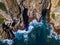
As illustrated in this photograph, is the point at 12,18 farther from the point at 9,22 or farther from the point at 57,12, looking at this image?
the point at 57,12

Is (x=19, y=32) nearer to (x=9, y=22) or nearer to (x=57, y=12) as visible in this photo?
(x=9, y=22)

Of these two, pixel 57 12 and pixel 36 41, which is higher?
pixel 57 12

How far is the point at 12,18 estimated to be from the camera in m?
110

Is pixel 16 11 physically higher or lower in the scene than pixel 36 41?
higher

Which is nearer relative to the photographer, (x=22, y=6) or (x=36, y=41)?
(x=36, y=41)

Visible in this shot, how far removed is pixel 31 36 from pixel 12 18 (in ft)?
Result: 24.4

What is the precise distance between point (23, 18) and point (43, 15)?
699cm

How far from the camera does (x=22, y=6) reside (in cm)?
11675

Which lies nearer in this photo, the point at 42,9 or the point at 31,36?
the point at 31,36

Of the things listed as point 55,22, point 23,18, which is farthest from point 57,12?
point 23,18

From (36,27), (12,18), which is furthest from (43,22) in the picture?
(12,18)

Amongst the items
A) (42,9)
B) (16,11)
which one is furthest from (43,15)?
(16,11)

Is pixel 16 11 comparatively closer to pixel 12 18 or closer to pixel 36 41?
pixel 12 18

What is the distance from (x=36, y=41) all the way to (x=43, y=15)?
12603mm
